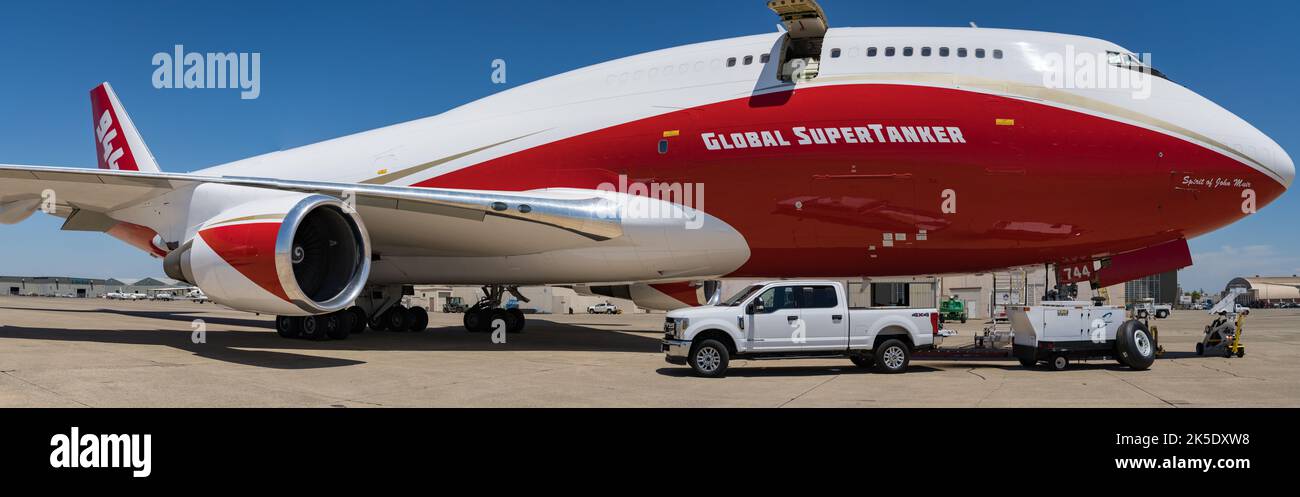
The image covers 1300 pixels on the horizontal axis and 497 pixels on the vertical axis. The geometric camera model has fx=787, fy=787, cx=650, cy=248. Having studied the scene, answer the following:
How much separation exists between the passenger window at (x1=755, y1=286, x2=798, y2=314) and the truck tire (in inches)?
207

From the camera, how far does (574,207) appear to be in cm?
1344

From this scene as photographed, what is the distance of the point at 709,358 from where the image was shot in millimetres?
10953

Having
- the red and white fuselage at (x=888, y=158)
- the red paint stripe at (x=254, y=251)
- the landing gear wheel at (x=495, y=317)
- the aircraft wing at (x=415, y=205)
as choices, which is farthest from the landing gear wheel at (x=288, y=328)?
the red paint stripe at (x=254, y=251)

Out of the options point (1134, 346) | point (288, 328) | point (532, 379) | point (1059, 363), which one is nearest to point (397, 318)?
point (288, 328)

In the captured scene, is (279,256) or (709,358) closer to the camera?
(279,256)

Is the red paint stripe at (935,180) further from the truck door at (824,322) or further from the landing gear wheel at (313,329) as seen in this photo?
the landing gear wheel at (313,329)

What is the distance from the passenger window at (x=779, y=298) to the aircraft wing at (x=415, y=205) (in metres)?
3.17

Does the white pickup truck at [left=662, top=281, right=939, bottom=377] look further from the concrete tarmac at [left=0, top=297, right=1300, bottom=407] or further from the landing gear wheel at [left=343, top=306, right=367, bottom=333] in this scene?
the landing gear wheel at [left=343, top=306, right=367, bottom=333]

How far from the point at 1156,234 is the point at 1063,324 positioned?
79.6 inches

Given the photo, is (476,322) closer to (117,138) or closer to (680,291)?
(680,291)

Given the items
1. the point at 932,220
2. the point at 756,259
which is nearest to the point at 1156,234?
the point at 932,220

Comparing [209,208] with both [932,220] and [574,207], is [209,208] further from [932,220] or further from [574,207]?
[932,220]

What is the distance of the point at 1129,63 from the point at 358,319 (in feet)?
54.4

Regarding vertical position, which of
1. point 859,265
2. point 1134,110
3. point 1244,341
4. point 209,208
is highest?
point 1134,110
